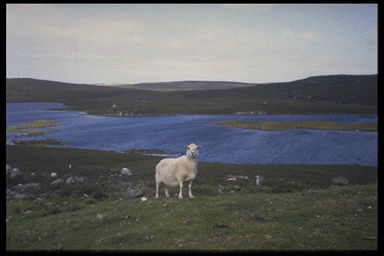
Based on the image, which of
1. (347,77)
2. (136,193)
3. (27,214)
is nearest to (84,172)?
(136,193)

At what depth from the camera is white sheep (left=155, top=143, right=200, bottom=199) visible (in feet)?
62.1

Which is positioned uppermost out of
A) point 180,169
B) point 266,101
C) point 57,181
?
point 266,101

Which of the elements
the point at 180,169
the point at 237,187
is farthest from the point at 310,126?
the point at 180,169

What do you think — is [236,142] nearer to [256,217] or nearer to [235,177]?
[235,177]

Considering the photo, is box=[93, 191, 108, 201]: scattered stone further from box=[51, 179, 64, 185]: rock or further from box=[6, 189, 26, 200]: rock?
box=[51, 179, 64, 185]: rock

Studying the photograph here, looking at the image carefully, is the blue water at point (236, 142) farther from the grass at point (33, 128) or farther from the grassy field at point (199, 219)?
the grassy field at point (199, 219)

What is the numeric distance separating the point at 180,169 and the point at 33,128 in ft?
Result: 168

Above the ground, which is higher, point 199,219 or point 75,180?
point 199,219

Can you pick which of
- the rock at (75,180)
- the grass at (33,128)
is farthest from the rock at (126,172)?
the grass at (33,128)

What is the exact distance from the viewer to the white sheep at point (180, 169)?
1892 centimetres

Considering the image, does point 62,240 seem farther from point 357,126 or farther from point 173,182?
point 357,126

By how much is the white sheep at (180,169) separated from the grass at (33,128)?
4343 centimetres

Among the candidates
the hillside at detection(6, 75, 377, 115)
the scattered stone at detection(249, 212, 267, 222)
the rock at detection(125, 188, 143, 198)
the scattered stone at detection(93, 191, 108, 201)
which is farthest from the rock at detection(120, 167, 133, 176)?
the hillside at detection(6, 75, 377, 115)

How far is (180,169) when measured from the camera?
19.5 meters
